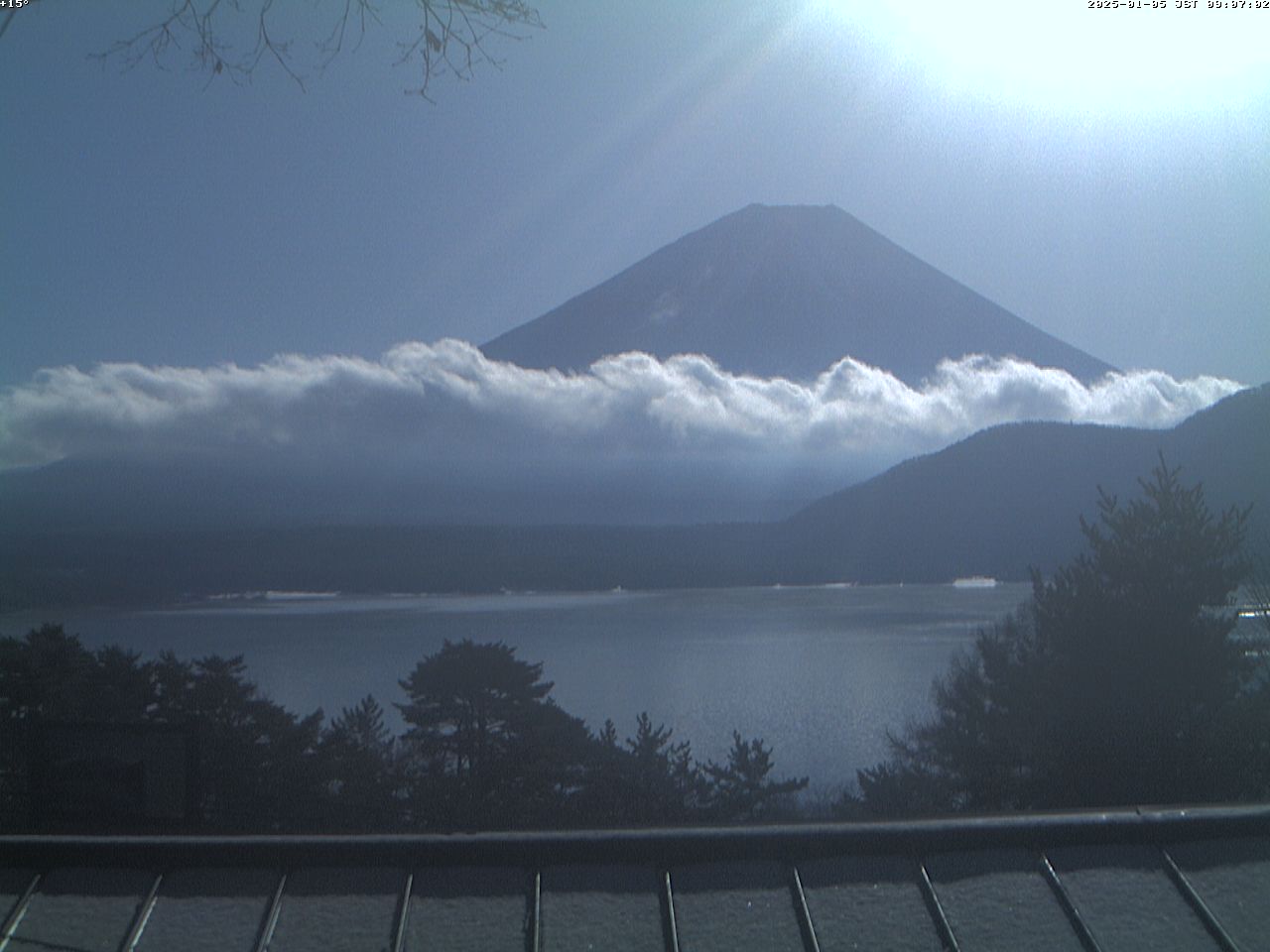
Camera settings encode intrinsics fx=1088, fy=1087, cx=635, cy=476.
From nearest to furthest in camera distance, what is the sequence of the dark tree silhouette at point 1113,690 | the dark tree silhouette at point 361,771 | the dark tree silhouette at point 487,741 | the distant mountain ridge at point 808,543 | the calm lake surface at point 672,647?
the dark tree silhouette at point 361,771
the dark tree silhouette at point 487,741
the dark tree silhouette at point 1113,690
the calm lake surface at point 672,647
the distant mountain ridge at point 808,543

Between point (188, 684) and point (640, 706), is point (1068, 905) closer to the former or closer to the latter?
point (640, 706)

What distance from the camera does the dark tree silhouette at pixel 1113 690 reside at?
9305 mm

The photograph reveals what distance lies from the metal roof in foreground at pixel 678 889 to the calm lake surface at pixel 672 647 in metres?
6.49

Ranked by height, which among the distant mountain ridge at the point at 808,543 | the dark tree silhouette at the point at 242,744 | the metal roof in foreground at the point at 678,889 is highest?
the distant mountain ridge at the point at 808,543

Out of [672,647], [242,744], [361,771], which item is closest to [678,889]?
[361,771]

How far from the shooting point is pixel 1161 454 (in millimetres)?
12766

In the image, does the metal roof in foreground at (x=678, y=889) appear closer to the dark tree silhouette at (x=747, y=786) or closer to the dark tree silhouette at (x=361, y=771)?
the dark tree silhouette at (x=361, y=771)

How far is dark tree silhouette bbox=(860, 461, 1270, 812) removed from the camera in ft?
30.5

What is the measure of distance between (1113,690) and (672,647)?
4828 millimetres

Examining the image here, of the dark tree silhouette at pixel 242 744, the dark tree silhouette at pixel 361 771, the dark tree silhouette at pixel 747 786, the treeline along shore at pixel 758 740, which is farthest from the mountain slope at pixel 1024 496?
the dark tree silhouette at pixel 242 744

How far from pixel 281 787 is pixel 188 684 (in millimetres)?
2045

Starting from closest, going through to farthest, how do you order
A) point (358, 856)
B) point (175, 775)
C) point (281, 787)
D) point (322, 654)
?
point (358, 856), point (175, 775), point (281, 787), point (322, 654)

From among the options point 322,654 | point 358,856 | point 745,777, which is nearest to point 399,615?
point 322,654

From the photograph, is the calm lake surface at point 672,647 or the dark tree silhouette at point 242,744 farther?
the calm lake surface at point 672,647
